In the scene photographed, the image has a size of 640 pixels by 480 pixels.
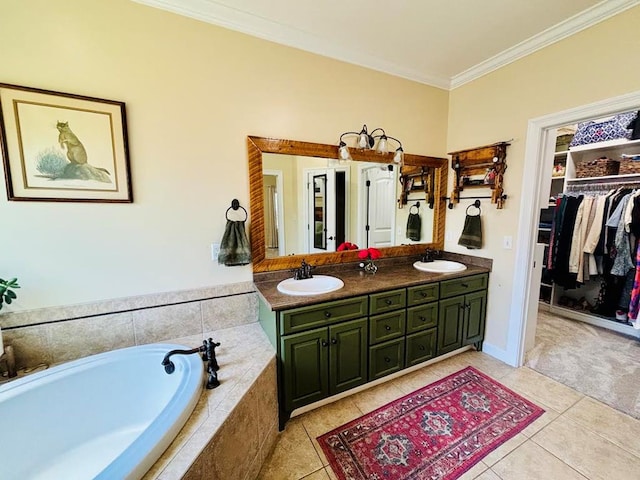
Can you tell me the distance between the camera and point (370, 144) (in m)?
2.32

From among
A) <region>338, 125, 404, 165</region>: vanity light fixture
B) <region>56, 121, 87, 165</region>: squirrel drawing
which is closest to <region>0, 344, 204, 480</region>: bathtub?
<region>56, 121, 87, 165</region>: squirrel drawing

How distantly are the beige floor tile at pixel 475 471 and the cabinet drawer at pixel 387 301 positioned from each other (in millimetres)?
956

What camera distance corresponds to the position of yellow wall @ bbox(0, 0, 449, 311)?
139 centimetres

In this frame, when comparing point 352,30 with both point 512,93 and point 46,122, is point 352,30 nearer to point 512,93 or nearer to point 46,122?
point 512,93

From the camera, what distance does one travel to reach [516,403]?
1.90 m

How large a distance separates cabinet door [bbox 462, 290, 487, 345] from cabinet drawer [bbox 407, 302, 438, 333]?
415mm

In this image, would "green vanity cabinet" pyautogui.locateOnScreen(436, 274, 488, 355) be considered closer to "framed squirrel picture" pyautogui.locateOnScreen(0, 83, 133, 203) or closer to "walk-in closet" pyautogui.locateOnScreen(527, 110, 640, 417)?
"walk-in closet" pyautogui.locateOnScreen(527, 110, 640, 417)

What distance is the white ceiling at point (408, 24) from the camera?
1.64 m

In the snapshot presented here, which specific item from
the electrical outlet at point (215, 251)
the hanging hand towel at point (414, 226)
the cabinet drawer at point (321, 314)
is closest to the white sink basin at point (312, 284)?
the cabinet drawer at point (321, 314)

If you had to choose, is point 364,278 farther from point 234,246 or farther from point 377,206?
point 234,246

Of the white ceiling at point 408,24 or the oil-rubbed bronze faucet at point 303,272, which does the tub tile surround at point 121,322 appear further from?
the white ceiling at point 408,24

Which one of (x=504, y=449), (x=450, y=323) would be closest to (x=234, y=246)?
(x=450, y=323)

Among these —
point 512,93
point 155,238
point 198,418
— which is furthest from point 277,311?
point 512,93

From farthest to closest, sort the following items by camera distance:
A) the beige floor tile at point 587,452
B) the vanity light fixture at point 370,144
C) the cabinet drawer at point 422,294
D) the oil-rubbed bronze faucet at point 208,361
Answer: the vanity light fixture at point 370,144
the cabinet drawer at point 422,294
the beige floor tile at point 587,452
the oil-rubbed bronze faucet at point 208,361
